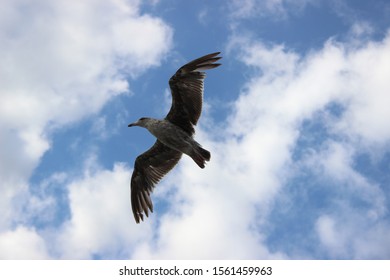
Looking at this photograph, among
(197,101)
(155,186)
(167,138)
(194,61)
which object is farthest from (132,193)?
(194,61)

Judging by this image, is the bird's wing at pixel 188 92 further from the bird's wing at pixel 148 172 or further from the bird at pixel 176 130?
the bird's wing at pixel 148 172

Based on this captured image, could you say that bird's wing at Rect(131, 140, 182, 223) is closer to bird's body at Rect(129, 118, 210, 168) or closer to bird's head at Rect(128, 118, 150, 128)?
bird's head at Rect(128, 118, 150, 128)

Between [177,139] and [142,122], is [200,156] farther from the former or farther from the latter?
[142,122]

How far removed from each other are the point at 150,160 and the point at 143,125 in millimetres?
1430

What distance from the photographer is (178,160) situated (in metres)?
15.1

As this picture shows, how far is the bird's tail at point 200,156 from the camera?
1271cm

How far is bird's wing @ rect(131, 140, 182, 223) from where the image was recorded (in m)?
15.0

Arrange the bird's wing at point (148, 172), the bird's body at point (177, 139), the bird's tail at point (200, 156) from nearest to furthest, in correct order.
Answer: the bird's tail at point (200, 156) < the bird's body at point (177, 139) < the bird's wing at point (148, 172)

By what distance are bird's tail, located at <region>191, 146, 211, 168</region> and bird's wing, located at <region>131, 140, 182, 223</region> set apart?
6.77ft

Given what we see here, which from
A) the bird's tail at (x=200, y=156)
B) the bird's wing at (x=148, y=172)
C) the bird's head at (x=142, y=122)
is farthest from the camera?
the bird's wing at (x=148, y=172)

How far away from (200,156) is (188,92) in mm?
1848

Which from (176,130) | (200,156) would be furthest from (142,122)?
(200,156)

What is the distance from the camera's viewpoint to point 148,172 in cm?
1527

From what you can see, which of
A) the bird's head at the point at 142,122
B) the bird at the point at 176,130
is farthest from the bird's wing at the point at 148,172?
the bird's head at the point at 142,122
